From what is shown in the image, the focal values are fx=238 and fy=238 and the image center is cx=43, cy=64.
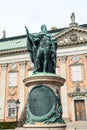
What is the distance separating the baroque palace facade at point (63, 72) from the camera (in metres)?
33.4

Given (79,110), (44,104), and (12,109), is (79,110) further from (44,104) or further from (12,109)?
(44,104)

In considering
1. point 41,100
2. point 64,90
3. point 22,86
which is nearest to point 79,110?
point 64,90

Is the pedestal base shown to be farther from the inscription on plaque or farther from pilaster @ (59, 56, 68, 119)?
pilaster @ (59, 56, 68, 119)

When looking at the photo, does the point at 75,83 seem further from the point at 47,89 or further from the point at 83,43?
the point at 47,89

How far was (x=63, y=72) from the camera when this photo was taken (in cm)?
3534

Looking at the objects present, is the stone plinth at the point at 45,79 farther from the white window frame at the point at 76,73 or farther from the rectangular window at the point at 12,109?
the rectangular window at the point at 12,109

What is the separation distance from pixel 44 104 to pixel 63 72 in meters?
26.2

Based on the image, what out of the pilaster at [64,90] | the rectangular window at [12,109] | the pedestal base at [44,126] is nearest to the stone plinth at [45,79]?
the pedestal base at [44,126]

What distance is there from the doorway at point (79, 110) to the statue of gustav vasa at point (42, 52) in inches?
912

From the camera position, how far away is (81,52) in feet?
116

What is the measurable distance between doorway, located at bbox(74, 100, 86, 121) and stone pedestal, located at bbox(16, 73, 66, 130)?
23.6 metres

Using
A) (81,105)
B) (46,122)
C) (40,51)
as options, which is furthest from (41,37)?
(81,105)

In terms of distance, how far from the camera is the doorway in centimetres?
3234

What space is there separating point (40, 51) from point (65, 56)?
1019 inches
